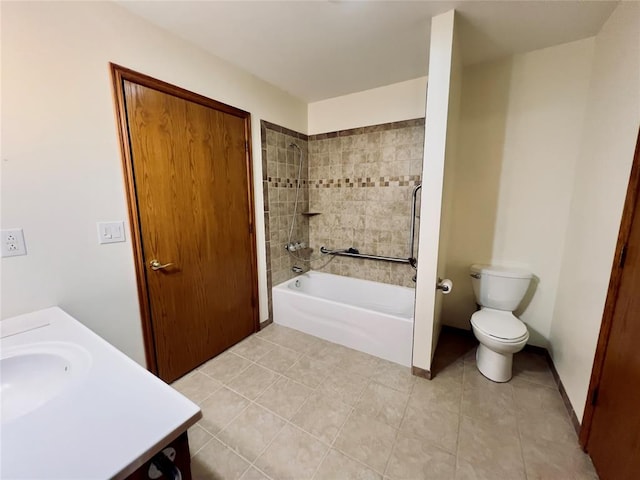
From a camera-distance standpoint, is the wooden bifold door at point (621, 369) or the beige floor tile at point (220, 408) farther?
the beige floor tile at point (220, 408)

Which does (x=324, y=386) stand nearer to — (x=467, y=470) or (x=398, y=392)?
(x=398, y=392)

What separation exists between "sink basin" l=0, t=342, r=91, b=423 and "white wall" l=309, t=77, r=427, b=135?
2.71 m

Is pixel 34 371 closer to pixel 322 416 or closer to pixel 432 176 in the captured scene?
pixel 322 416

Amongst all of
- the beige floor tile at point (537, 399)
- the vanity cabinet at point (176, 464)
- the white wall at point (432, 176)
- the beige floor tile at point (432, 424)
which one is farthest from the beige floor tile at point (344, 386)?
the vanity cabinet at point (176, 464)

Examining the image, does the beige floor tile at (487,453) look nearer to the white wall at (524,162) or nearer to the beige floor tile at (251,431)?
the beige floor tile at (251,431)

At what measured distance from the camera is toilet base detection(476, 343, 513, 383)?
188cm

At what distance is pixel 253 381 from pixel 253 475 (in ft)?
2.21

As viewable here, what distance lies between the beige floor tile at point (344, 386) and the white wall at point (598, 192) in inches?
49.5

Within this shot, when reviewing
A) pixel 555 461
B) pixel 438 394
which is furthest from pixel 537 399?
pixel 438 394

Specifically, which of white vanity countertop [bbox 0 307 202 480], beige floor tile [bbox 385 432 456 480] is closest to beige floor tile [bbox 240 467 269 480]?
beige floor tile [bbox 385 432 456 480]

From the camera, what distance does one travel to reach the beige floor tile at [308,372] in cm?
192

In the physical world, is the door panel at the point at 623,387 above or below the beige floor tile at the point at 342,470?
above

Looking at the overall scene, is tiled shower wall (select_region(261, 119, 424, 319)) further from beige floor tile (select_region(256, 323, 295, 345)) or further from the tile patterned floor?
the tile patterned floor

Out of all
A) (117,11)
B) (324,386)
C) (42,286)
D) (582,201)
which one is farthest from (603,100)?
(42,286)
